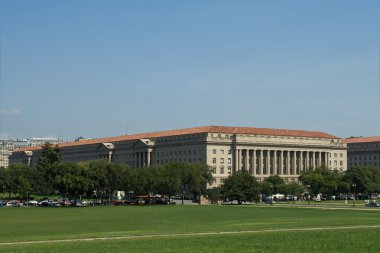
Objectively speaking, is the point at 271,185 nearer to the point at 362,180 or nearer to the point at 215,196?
the point at 362,180

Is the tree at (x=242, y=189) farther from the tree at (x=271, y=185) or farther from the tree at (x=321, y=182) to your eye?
the tree at (x=321, y=182)

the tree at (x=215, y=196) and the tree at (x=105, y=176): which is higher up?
the tree at (x=105, y=176)

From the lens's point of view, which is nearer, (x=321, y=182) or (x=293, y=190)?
(x=321, y=182)

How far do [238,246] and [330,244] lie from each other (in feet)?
15.9

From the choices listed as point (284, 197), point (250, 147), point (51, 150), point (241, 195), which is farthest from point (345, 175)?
point (51, 150)

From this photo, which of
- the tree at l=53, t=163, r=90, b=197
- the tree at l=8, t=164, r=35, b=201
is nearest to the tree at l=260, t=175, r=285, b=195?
the tree at l=53, t=163, r=90, b=197

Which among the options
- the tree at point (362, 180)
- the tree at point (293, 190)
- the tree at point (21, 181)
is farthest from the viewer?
the tree at point (362, 180)

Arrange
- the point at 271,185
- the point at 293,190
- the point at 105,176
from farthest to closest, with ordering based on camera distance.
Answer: the point at 271,185, the point at 293,190, the point at 105,176

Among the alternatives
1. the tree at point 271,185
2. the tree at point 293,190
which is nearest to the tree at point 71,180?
the tree at point 271,185

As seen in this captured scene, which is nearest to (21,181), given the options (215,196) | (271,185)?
(215,196)

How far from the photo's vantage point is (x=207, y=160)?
195 m

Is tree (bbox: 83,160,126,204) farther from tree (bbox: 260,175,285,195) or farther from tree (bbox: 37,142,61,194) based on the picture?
tree (bbox: 260,175,285,195)

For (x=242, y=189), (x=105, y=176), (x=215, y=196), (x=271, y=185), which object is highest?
(x=105, y=176)

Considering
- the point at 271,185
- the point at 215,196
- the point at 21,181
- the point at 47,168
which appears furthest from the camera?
the point at 271,185
